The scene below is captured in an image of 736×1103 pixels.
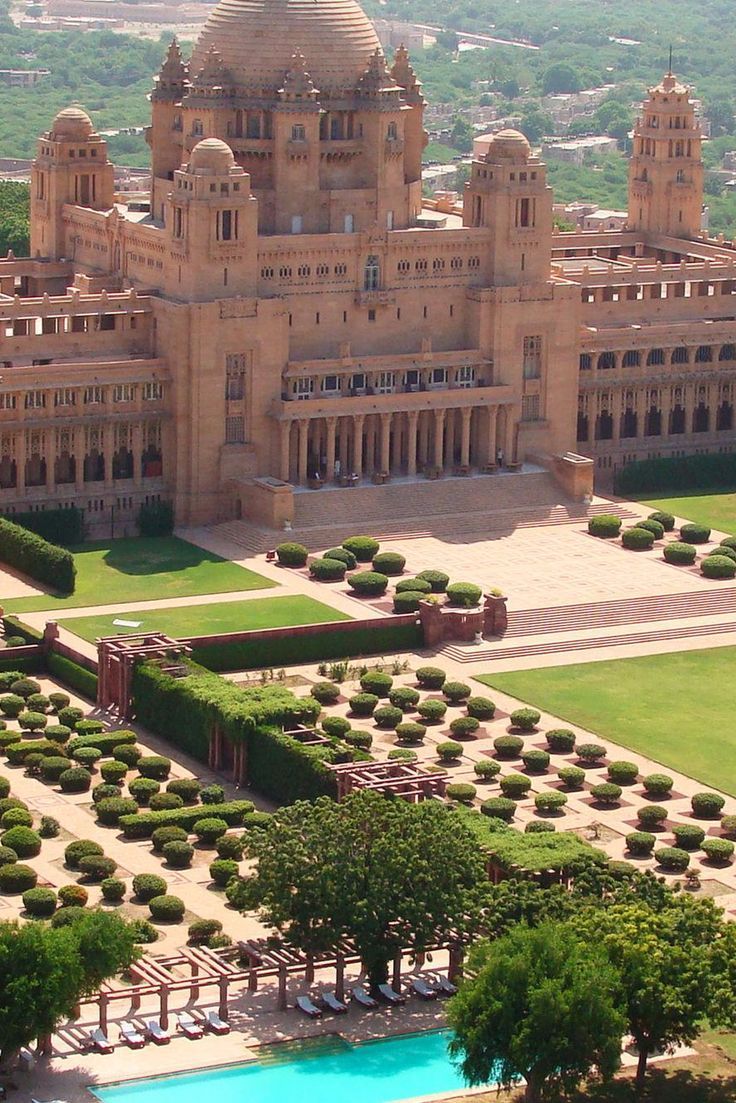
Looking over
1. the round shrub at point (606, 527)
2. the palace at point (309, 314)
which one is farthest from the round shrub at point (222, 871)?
the round shrub at point (606, 527)

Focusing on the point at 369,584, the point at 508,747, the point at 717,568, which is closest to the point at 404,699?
the point at 508,747

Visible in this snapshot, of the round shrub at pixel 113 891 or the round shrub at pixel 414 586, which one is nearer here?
the round shrub at pixel 113 891

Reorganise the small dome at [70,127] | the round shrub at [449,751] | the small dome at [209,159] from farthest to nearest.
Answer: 1. the small dome at [70,127]
2. the small dome at [209,159]
3. the round shrub at [449,751]

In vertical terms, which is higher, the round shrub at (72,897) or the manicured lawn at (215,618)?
the manicured lawn at (215,618)

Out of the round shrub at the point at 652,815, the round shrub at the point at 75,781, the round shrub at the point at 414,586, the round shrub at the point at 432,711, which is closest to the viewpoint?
the round shrub at the point at 652,815

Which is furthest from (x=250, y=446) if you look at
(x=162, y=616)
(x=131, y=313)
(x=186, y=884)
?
(x=186, y=884)

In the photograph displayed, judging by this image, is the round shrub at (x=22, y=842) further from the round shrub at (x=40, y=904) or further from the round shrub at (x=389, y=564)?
the round shrub at (x=389, y=564)

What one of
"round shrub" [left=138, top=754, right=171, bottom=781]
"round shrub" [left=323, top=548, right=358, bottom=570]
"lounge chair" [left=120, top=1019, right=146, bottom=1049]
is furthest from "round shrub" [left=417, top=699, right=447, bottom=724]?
"lounge chair" [left=120, top=1019, right=146, bottom=1049]
